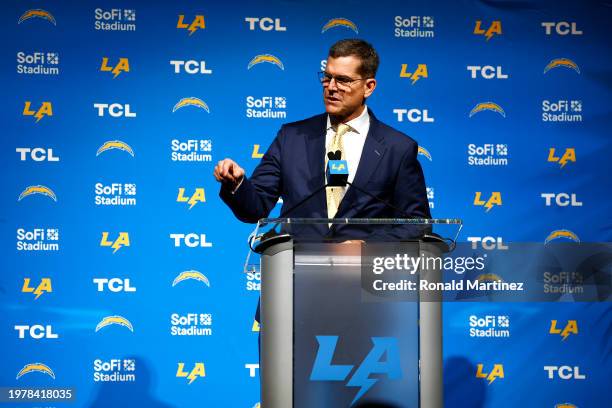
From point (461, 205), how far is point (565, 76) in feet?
3.43

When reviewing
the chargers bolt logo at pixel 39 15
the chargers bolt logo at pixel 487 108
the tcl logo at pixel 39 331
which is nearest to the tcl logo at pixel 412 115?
the chargers bolt logo at pixel 487 108

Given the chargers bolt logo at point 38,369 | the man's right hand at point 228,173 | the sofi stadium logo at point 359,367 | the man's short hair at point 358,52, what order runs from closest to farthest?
the sofi stadium logo at point 359,367, the man's right hand at point 228,173, the man's short hair at point 358,52, the chargers bolt logo at point 38,369


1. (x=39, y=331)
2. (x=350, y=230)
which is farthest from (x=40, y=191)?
(x=350, y=230)

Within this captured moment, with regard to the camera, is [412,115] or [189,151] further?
[412,115]

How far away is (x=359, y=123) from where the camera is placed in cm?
344

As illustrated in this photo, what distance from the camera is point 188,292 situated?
189 inches

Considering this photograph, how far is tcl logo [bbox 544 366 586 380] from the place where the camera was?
489 cm

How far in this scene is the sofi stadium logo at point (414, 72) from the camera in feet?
16.4

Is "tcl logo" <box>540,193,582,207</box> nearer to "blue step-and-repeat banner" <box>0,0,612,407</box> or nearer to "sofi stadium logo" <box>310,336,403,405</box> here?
"blue step-and-repeat banner" <box>0,0,612,407</box>

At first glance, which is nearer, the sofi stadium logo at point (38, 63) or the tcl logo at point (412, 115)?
the sofi stadium logo at point (38, 63)

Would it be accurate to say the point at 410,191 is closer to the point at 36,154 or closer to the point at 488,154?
the point at 488,154

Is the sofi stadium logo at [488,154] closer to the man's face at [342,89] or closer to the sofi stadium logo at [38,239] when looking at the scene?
the man's face at [342,89]

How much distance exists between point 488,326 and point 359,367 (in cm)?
273

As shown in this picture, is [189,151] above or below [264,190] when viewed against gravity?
above
